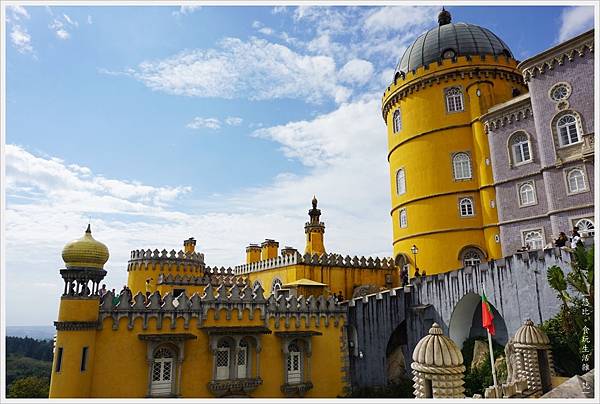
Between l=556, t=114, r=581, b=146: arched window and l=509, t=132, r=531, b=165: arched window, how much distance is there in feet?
7.43

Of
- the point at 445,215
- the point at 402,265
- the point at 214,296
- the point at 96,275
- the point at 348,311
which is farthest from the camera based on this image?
the point at 402,265

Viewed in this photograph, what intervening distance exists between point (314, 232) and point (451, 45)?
51.7 feet

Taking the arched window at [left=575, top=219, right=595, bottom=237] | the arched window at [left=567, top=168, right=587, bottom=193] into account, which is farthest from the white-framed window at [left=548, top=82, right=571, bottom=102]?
the arched window at [left=575, top=219, right=595, bottom=237]

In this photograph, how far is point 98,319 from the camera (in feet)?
53.9

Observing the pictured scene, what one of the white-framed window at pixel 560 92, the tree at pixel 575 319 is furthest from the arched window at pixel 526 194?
the tree at pixel 575 319

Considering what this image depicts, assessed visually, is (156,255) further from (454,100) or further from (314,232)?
(454,100)

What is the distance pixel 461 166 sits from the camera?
993 inches

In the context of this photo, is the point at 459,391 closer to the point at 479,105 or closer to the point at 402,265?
the point at 402,265

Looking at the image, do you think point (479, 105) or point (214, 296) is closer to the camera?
point (214, 296)

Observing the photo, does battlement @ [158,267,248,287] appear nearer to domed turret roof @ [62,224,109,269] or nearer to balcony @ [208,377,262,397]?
balcony @ [208,377,262,397]

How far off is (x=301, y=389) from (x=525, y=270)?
441 inches

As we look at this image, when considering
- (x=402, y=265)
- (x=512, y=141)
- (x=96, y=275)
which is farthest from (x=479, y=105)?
(x=96, y=275)

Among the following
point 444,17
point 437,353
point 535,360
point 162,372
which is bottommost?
point 162,372

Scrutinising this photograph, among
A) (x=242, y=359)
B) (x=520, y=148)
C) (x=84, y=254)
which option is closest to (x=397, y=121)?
(x=520, y=148)
